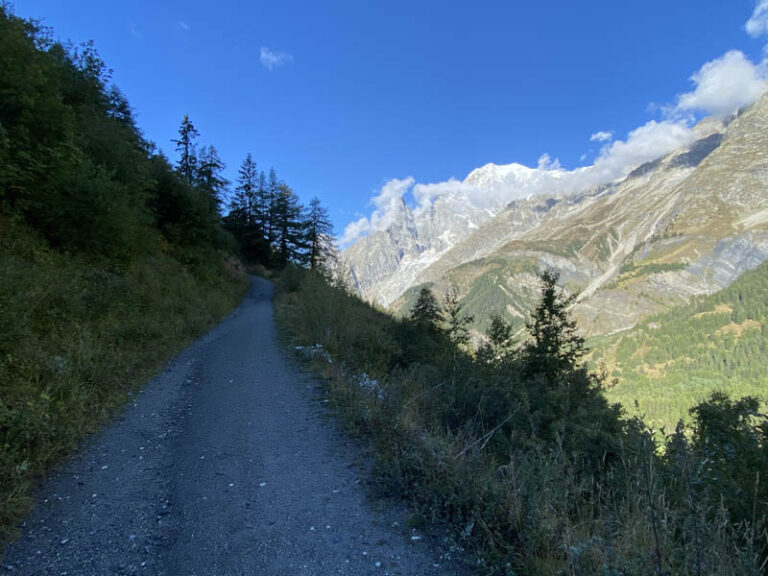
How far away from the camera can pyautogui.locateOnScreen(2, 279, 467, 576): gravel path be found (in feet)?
8.57

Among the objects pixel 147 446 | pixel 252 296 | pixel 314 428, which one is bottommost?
pixel 147 446

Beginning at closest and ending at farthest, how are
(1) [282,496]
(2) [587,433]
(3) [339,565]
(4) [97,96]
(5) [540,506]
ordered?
1. (3) [339,565]
2. (5) [540,506]
3. (1) [282,496]
4. (2) [587,433]
5. (4) [97,96]

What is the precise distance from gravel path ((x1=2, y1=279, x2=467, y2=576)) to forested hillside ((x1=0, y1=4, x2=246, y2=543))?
42 centimetres

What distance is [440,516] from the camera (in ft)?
10.1

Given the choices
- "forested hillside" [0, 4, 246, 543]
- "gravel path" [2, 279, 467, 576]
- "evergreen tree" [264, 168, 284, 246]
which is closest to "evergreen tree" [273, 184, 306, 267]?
"evergreen tree" [264, 168, 284, 246]

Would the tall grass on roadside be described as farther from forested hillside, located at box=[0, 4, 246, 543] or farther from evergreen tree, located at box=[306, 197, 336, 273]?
evergreen tree, located at box=[306, 197, 336, 273]

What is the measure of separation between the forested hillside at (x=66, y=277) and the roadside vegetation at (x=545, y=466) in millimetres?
3625

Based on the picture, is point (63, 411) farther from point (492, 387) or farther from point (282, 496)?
point (492, 387)

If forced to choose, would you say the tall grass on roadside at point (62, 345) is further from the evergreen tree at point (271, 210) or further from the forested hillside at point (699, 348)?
the forested hillside at point (699, 348)

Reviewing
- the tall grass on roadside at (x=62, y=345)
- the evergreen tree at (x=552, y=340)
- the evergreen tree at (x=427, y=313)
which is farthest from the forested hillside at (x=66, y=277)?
the evergreen tree at (x=552, y=340)

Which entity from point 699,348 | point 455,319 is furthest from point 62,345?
point 699,348

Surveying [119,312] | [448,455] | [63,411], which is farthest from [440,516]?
[119,312]

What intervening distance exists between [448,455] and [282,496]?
5.70 feet

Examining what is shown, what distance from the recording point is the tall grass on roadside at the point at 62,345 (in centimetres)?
373
